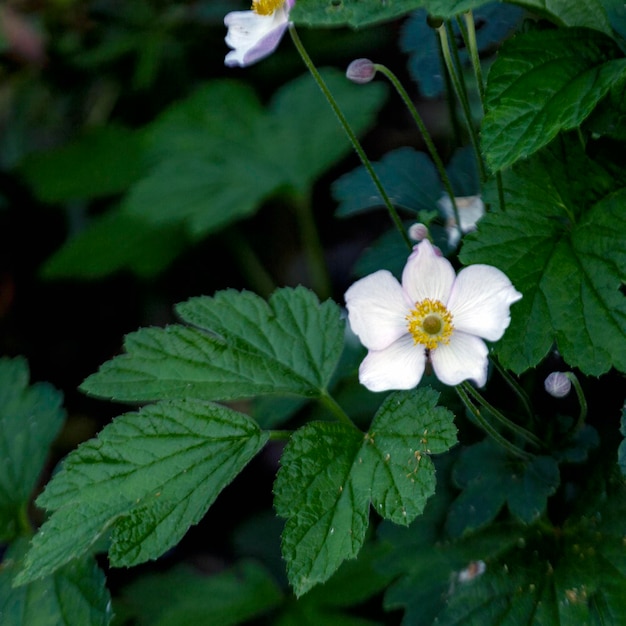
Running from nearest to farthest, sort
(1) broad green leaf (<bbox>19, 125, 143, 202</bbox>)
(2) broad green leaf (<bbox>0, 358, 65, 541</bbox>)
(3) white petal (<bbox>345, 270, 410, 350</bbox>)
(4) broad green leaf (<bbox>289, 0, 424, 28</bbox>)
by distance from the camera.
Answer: (4) broad green leaf (<bbox>289, 0, 424, 28</bbox>), (3) white petal (<bbox>345, 270, 410, 350</bbox>), (2) broad green leaf (<bbox>0, 358, 65, 541</bbox>), (1) broad green leaf (<bbox>19, 125, 143, 202</bbox>)

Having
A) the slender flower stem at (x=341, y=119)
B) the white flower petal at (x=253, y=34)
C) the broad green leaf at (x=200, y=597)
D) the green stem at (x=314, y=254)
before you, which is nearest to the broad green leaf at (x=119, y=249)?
the green stem at (x=314, y=254)

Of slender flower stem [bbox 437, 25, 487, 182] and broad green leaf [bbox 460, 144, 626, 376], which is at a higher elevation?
slender flower stem [bbox 437, 25, 487, 182]

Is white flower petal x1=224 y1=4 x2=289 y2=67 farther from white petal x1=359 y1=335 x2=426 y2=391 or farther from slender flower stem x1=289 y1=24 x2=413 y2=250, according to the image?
white petal x1=359 y1=335 x2=426 y2=391

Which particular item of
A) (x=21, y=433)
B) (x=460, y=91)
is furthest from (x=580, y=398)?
(x=21, y=433)

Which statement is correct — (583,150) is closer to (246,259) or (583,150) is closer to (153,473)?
(153,473)

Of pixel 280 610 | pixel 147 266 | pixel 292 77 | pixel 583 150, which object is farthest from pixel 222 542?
pixel 292 77

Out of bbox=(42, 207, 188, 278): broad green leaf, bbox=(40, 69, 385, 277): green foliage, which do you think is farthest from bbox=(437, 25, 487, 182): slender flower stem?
bbox=(42, 207, 188, 278): broad green leaf

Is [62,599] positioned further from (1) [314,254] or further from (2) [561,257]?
(1) [314,254]
